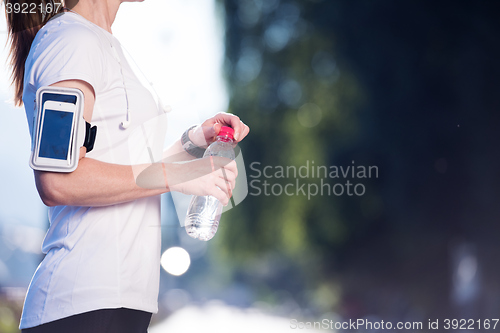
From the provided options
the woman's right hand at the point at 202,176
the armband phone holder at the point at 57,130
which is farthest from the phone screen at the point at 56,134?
the woman's right hand at the point at 202,176

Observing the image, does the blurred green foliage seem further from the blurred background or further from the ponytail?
the ponytail

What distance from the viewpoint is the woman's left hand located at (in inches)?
28.4

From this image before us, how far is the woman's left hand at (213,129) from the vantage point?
722mm

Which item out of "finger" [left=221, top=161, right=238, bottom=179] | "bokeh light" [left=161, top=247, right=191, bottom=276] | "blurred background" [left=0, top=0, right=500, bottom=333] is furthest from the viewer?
"bokeh light" [left=161, top=247, right=191, bottom=276]

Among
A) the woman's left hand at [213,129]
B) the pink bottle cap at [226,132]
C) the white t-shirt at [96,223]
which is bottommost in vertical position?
the white t-shirt at [96,223]

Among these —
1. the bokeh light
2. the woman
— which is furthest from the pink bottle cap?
the bokeh light

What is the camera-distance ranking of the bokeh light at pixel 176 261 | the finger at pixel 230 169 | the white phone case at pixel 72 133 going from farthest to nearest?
1. the bokeh light at pixel 176 261
2. the finger at pixel 230 169
3. the white phone case at pixel 72 133

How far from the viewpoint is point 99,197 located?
18.6 inches

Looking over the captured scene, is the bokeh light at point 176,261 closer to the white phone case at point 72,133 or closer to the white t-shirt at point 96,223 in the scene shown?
the white t-shirt at point 96,223

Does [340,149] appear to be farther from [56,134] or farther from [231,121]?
[56,134]

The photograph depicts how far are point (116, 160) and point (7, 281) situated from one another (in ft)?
6.05

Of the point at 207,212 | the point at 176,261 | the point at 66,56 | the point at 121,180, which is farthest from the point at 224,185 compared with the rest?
the point at 176,261

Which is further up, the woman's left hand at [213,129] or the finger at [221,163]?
the woman's left hand at [213,129]

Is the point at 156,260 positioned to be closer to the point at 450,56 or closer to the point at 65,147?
the point at 65,147
